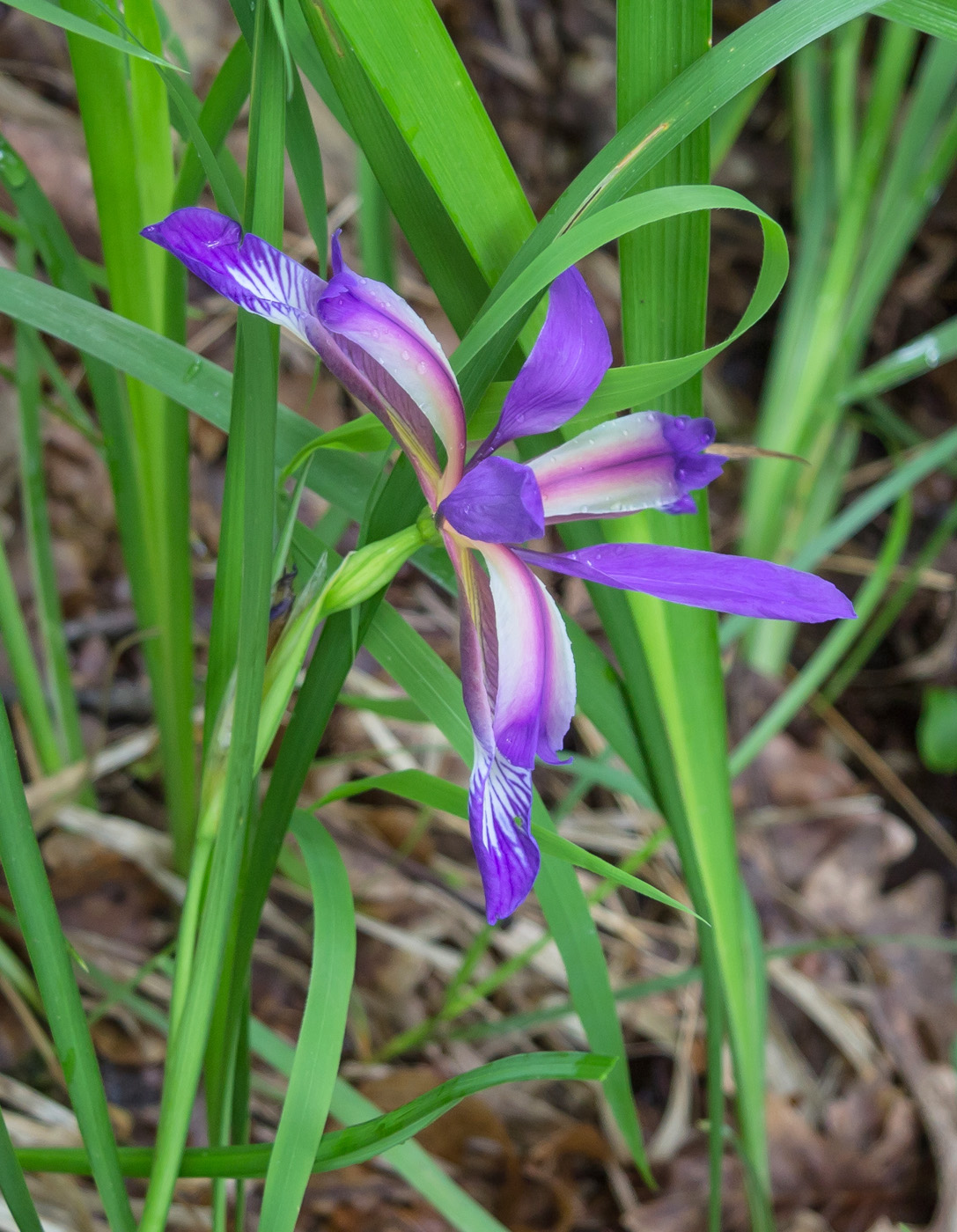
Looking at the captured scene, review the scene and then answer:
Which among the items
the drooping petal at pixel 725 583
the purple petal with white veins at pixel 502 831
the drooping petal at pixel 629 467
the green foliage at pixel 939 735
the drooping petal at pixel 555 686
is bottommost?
the purple petal with white veins at pixel 502 831

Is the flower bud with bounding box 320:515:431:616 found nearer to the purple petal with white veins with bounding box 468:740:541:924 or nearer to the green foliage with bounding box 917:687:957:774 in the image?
the purple petal with white veins with bounding box 468:740:541:924

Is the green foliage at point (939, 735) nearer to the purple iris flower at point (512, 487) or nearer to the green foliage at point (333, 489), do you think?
the green foliage at point (333, 489)

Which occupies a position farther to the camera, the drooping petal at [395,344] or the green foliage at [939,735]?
the green foliage at [939,735]

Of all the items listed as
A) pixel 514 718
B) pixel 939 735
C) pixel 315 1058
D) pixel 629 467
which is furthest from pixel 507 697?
pixel 939 735

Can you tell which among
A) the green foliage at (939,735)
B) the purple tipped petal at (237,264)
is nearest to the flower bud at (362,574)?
the purple tipped petal at (237,264)

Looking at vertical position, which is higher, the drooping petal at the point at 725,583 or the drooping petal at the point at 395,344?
the drooping petal at the point at 395,344

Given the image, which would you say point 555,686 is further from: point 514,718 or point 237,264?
point 237,264
